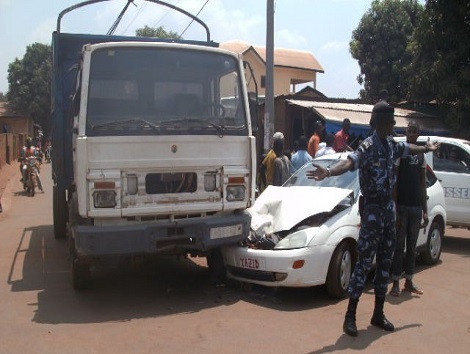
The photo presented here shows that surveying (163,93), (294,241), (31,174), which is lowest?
(294,241)

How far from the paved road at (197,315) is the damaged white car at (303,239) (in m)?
0.31

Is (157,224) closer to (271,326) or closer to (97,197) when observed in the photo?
(97,197)

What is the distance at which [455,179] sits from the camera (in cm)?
909

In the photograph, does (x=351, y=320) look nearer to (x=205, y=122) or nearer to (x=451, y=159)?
(x=205, y=122)

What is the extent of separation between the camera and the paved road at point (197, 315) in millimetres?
4727

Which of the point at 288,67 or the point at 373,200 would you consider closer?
the point at 373,200

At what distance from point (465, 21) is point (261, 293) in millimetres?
12873

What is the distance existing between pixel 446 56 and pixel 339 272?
39.6ft

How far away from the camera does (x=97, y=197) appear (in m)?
5.50

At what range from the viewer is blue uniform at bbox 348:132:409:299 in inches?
189

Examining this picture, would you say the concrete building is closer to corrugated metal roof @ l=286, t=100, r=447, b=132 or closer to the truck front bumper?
corrugated metal roof @ l=286, t=100, r=447, b=132

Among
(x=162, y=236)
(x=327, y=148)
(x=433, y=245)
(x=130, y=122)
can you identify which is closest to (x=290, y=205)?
(x=162, y=236)

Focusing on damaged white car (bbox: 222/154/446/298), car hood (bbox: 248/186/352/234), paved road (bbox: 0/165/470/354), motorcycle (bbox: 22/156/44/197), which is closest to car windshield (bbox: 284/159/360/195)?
damaged white car (bbox: 222/154/446/298)

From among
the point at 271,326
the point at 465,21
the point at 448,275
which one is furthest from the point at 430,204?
the point at 465,21
